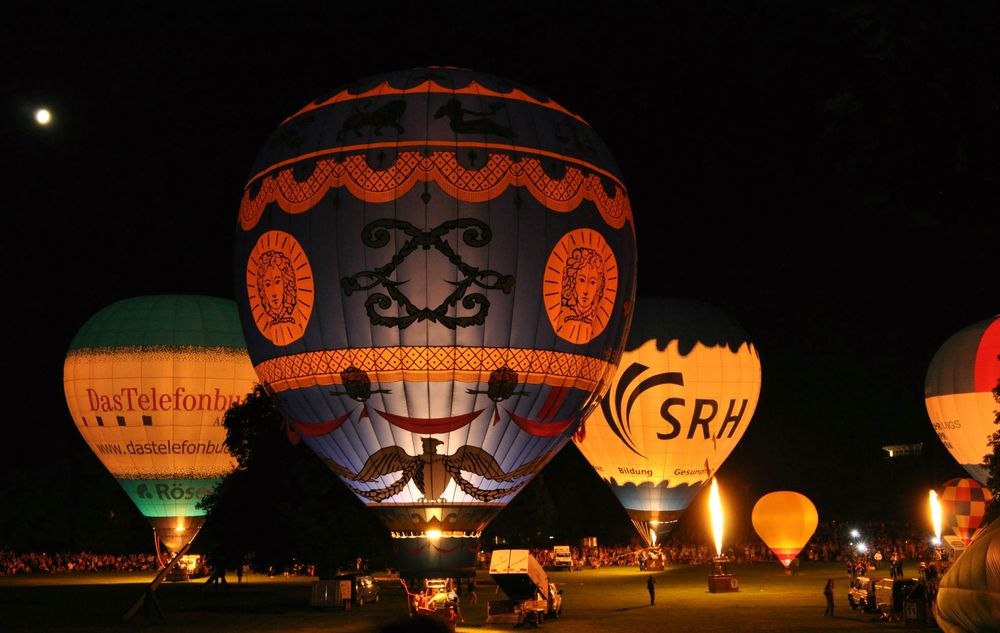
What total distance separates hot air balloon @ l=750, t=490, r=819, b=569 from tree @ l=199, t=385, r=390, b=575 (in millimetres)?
14709

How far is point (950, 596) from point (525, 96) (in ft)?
58.5

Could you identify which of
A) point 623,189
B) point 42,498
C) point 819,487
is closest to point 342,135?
point 623,189

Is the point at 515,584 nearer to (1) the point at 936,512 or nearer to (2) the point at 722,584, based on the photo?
(2) the point at 722,584

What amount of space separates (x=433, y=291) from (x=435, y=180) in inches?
84.1

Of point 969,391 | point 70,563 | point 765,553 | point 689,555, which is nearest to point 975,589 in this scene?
point 969,391

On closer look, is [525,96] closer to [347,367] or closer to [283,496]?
[347,367]

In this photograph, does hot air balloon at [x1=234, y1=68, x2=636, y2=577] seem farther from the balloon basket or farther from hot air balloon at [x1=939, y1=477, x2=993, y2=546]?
hot air balloon at [x1=939, y1=477, x2=993, y2=546]

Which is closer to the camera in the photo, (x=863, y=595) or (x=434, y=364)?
(x=434, y=364)

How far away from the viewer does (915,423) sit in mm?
87000

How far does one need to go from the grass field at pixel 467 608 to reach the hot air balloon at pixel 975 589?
14231mm

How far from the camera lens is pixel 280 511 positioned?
34750mm

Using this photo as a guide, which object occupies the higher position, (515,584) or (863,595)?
(515,584)

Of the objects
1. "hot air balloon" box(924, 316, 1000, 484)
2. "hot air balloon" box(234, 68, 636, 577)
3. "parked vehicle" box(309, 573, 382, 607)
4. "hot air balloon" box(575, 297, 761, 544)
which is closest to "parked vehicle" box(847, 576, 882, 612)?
"hot air balloon" box(234, 68, 636, 577)

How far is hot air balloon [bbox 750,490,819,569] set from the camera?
44562mm
